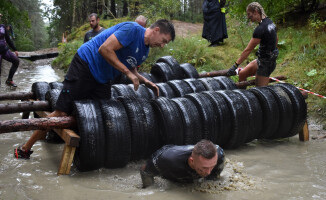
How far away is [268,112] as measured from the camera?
16.5 feet

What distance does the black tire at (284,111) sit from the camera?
5121mm

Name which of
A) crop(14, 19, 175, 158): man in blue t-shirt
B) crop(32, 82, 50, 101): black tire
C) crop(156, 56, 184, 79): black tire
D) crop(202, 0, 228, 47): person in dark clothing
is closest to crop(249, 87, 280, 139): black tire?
crop(14, 19, 175, 158): man in blue t-shirt

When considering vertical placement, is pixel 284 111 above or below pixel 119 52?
below

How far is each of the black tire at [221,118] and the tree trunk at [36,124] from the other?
6.55 ft

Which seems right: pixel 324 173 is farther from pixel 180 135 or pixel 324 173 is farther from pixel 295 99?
pixel 180 135

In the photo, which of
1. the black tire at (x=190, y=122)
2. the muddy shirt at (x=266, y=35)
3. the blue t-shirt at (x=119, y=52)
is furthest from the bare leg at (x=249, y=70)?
the blue t-shirt at (x=119, y=52)

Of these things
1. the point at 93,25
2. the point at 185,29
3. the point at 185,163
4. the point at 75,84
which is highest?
the point at 185,29

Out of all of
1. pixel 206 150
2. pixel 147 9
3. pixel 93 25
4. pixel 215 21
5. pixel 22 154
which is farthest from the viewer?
pixel 147 9

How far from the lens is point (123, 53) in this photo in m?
4.02

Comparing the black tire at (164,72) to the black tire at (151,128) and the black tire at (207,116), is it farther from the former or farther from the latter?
the black tire at (151,128)

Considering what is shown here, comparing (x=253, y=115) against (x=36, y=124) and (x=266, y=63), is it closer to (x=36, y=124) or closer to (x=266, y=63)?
(x=266, y=63)

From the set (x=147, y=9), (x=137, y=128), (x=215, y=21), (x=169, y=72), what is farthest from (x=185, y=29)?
(x=137, y=128)

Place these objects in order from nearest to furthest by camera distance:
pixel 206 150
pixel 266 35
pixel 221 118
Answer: pixel 206 150 → pixel 221 118 → pixel 266 35

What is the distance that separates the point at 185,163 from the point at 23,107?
2.71 metres
